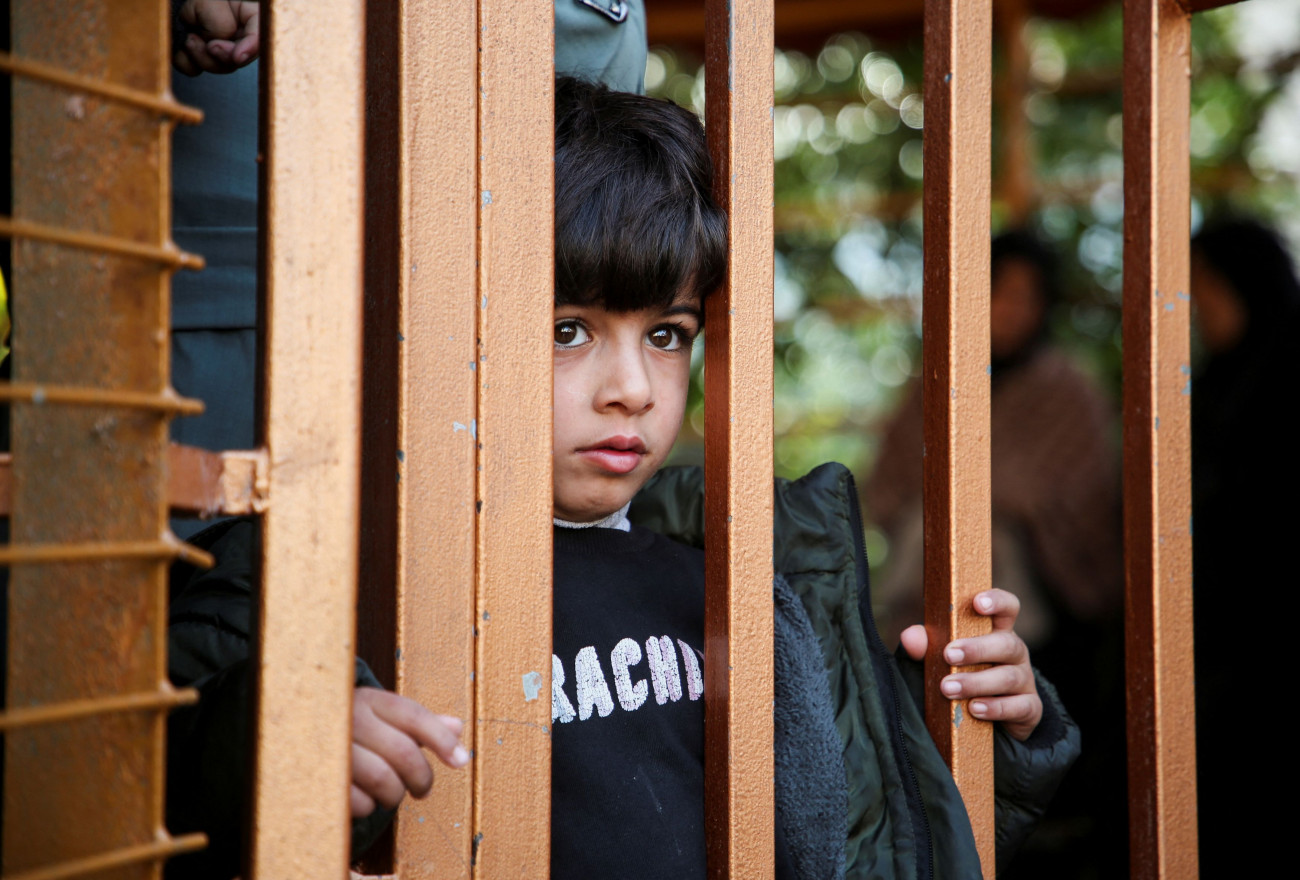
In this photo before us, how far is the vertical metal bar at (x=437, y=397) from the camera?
814mm

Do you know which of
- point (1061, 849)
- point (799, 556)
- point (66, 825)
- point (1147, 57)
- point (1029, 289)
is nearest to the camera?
point (66, 825)

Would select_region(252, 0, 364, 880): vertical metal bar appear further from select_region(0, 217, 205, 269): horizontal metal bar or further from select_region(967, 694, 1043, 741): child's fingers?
select_region(967, 694, 1043, 741): child's fingers

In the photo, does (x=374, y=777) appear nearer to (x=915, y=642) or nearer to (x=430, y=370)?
(x=430, y=370)

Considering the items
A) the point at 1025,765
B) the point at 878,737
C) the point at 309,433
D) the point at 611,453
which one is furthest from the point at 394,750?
the point at 1025,765

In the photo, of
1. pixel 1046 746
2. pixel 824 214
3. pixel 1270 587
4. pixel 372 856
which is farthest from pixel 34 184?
pixel 824 214

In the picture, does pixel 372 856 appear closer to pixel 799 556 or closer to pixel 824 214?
pixel 799 556

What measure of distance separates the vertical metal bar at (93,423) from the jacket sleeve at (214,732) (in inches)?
3.3

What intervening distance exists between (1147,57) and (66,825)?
123 centimetres

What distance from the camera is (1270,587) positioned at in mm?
2520

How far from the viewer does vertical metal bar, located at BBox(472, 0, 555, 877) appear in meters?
0.84

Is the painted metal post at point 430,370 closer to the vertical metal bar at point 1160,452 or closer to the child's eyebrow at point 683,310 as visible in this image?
the child's eyebrow at point 683,310

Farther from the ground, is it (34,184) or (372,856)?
(34,184)

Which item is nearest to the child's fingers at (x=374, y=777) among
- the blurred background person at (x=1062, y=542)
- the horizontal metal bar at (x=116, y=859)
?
the horizontal metal bar at (x=116, y=859)

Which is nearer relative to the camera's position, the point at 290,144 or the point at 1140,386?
the point at 290,144
